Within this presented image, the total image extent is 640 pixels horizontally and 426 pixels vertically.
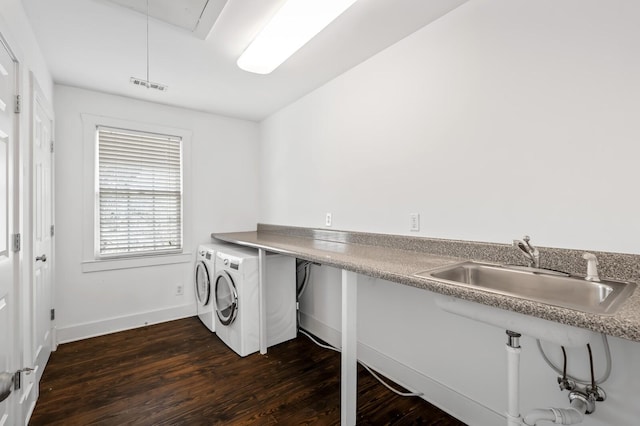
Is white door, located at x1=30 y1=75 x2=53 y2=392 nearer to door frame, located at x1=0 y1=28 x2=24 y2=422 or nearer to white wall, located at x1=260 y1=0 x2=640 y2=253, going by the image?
door frame, located at x1=0 y1=28 x2=24 y2=422

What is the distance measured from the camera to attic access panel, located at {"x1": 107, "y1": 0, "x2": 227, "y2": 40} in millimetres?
1632

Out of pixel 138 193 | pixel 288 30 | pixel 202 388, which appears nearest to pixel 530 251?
pixel 288 30

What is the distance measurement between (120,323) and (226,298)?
124 centimetres

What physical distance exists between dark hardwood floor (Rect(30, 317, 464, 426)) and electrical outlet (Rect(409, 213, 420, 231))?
3.61ft

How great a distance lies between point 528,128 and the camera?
4.70 feet

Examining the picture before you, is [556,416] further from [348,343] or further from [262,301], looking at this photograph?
[262,301]

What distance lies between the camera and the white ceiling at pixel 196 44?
170cm

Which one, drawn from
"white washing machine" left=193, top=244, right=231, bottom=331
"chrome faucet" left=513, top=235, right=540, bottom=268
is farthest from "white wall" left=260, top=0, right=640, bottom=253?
"white washing machine" left=193, top=244, right=231, bottom=331

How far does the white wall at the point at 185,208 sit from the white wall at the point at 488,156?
5.16 feet

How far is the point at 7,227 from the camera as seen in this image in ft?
4.65

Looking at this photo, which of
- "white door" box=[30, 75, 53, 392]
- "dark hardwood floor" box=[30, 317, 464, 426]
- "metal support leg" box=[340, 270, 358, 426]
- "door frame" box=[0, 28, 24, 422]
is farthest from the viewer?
"white door" box=[30, 75, 53, 392]

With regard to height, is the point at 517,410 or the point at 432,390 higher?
the point at 517,410

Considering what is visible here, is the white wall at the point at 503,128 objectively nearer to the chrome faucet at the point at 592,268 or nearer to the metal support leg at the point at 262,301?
the chrome faucet at the point at 592,268

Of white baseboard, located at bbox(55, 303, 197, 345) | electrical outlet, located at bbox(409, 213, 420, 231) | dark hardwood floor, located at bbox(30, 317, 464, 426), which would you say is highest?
electrical outlet, located at bbox(409, 213, 420, 231)
